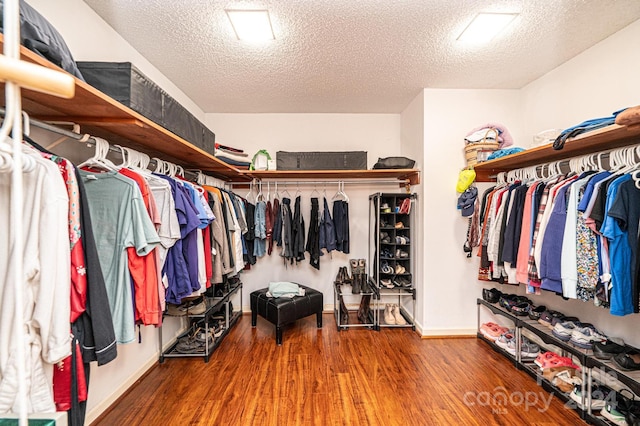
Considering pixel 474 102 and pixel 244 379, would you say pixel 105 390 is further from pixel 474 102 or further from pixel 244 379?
pixel 474 102

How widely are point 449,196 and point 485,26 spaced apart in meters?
1.59

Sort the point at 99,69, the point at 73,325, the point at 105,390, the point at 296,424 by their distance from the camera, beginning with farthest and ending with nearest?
the point at 105,390 → the point at 296,424 → the point at 99,69 → the point at 73,325

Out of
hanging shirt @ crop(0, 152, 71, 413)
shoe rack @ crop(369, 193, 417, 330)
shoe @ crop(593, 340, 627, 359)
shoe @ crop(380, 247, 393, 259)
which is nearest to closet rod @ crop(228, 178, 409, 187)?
shoe rack @ crop(369, 193, 417, 330)

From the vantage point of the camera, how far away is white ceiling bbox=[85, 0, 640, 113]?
1832 millimetres

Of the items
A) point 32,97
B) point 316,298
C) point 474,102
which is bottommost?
point 316,298

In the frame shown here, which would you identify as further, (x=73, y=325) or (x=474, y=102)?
(x=474, y=102)

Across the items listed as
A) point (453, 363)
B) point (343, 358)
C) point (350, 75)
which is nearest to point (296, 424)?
point (343, 358)

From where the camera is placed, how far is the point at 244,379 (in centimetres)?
226

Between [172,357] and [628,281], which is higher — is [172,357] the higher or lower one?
the lower one

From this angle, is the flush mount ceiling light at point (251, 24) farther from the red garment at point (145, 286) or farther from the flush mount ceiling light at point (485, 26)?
the flush mount ceiling light at point (485, 26)

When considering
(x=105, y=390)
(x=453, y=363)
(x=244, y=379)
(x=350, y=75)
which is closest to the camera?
(x=105, y=390)

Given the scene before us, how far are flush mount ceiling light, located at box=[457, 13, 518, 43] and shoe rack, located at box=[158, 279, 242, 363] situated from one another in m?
3.15

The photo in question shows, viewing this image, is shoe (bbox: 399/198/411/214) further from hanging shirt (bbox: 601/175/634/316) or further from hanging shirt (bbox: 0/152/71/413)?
hanging shirt (bbox: 0/152/71/413)

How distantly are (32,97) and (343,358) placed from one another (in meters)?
2.70
